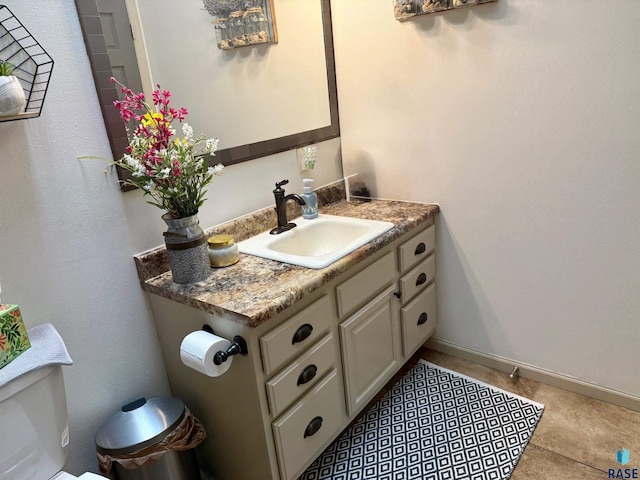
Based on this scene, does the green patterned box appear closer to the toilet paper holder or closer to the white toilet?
the white toilet

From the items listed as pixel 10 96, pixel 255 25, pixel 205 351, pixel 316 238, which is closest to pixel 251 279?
pixel 205 351

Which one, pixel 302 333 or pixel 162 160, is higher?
pixel 162 160

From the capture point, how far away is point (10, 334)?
1097 millimetres

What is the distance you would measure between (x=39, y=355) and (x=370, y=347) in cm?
109

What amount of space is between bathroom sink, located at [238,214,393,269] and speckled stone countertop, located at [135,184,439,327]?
3 centimetres

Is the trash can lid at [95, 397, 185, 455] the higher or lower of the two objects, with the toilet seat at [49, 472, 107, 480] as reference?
lower

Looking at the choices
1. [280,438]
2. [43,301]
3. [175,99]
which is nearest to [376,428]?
[280,438]

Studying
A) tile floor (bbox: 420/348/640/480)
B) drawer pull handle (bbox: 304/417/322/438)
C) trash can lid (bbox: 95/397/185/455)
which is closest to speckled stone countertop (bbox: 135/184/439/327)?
trash can lid (bbox: 95/397/185/455)

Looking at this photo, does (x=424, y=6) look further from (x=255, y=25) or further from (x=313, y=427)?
(x=313, y=427)

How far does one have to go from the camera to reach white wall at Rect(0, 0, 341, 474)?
1228 mm

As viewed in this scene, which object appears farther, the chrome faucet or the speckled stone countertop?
the chrome faucet

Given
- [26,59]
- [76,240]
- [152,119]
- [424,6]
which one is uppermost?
[424,6]

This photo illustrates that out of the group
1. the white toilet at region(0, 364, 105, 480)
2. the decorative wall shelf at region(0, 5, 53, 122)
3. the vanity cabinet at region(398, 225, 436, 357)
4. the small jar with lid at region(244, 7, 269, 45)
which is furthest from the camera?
the vanity cabinet at region(398, 225, 436, 357)

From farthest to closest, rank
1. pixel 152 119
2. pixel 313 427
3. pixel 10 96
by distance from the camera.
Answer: pixel 313 427 < pixel 152 119 < pixel 10 96
